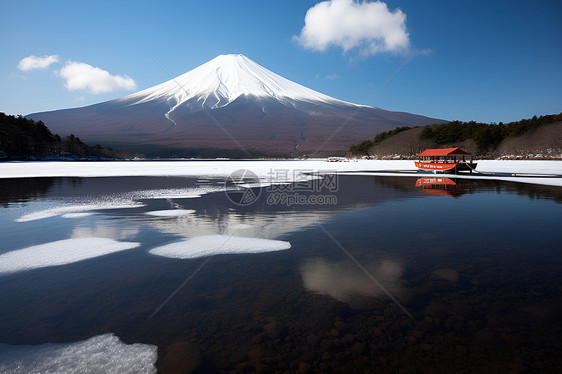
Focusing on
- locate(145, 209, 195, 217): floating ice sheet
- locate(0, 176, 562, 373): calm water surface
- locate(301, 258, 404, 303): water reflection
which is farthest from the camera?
locate(145, 209, 195, 217): floating ice sheet

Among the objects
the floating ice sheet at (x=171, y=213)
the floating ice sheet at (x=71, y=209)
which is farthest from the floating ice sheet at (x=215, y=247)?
the floating ice sheet at (x=71, y=209)

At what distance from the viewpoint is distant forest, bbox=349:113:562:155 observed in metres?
99.9

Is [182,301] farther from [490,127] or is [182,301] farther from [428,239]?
[490,127]

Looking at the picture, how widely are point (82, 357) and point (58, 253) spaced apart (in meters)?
5.58

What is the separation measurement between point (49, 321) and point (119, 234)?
5798mm

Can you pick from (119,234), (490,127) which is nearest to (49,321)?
(119,234)

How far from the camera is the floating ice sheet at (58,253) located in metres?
7.35

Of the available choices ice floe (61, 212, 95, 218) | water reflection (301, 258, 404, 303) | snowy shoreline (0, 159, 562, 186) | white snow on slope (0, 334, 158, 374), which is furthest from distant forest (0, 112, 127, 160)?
water reflection (301, 258, 404, 303)

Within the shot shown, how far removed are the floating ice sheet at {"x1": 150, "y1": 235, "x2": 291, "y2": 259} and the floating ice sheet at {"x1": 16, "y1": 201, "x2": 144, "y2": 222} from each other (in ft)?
26.7

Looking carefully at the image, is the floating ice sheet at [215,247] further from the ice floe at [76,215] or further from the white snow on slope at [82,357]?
the ice floe at [76,215]

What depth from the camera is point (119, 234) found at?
33.5 feet

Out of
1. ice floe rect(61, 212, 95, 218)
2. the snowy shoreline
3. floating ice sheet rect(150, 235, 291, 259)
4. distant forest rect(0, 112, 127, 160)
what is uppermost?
distant forest rect(0, 112, 127, 160)

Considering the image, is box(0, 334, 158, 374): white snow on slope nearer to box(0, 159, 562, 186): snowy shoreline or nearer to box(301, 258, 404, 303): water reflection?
box(301, 258, 404, 303): water reflection

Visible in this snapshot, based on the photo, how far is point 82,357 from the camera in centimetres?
391
